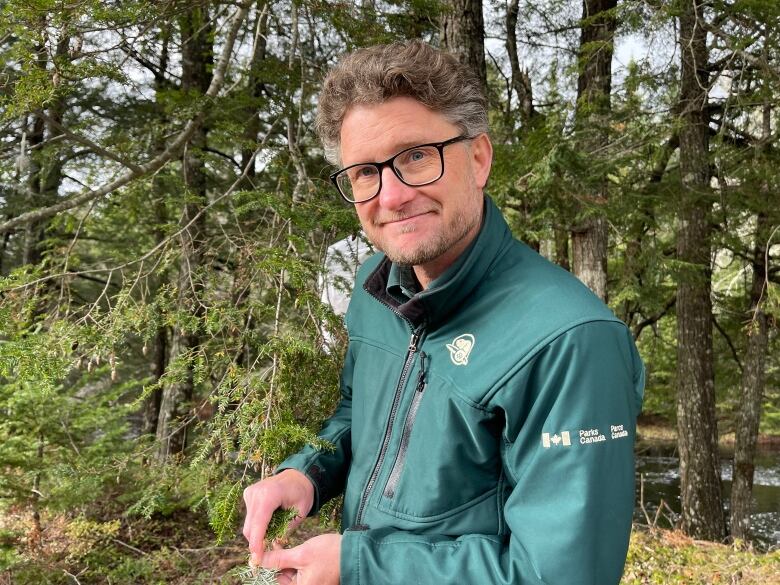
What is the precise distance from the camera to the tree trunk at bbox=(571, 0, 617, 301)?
4797mm

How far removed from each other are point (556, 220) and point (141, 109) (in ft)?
18.6

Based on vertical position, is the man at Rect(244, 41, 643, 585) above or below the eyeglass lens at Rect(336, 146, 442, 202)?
below

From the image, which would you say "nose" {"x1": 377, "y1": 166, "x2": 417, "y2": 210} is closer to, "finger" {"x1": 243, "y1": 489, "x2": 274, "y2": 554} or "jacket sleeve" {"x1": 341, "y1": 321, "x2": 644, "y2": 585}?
"jacket sleeve" {"x1": 341, "y1": 321, "x2": 644, "y2": 585}

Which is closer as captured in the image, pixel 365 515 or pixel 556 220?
pixel 365 515

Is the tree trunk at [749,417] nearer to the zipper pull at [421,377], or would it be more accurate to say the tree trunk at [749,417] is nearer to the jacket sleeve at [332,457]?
the jacket sleeve at [332,457]

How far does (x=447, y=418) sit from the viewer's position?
142 cm

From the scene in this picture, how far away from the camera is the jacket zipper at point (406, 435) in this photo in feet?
4.99

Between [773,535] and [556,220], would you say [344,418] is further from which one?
[773,535]

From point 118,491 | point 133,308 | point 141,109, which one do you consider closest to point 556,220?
point 133,308

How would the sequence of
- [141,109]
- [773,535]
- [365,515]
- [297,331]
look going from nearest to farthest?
[365,515] → [297,331] → [141,109] → [773,535]

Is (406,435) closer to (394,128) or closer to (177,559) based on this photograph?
(394,128)

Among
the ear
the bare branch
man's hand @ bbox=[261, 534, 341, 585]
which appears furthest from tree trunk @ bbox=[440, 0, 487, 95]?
man's hand @ bbox=[261, 534, 341, 585]

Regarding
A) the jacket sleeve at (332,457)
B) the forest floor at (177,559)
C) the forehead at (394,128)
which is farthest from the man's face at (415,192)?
the forest floor at (177,559)

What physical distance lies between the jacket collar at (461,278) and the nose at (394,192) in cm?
22
